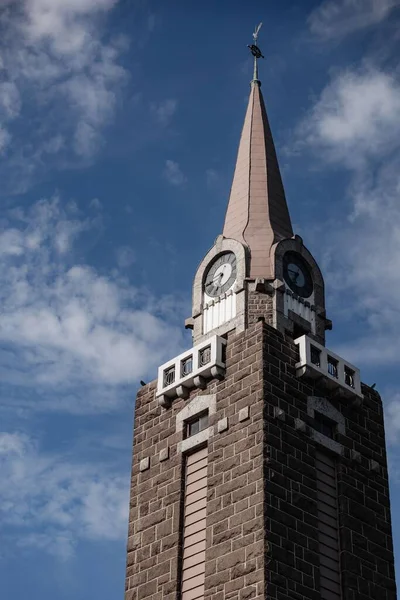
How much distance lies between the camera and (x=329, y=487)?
3484 centimetres

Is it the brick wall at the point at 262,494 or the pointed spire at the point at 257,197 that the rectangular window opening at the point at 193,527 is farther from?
the pointed spire at the point at 257,197

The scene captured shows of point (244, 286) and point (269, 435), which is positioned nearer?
point (269, 435)

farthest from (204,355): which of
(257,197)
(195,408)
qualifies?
(257,197)

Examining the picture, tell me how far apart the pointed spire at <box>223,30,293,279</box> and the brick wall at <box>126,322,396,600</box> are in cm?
447

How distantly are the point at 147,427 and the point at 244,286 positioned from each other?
560 centimetres

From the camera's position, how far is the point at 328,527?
33938mm

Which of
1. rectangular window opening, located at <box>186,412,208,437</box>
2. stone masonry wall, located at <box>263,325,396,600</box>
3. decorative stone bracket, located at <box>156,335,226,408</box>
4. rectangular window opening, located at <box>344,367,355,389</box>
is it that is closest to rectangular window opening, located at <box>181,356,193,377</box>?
decorative stone bracket, located at <box>156,335,226,408</box>

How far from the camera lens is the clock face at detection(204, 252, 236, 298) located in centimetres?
3909

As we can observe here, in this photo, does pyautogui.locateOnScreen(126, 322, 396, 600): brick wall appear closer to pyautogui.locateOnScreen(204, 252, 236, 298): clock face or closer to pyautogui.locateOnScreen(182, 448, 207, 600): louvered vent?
pyautogui.locateOnScreen(182, 448, 207, 600): louvered vent

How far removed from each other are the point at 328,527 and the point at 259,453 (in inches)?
128

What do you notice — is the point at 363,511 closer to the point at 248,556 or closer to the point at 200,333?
the point at 248,556

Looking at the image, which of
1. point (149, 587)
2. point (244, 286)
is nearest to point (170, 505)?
point (149, 587)

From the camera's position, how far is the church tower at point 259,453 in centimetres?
3228

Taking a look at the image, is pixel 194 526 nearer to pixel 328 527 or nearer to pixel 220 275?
pixel 328 527
